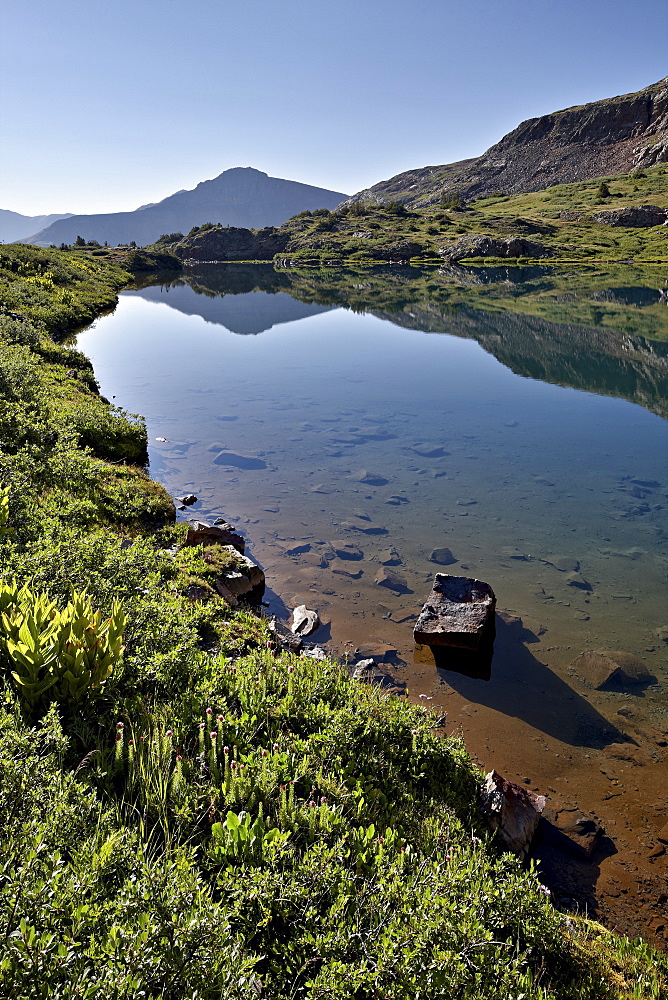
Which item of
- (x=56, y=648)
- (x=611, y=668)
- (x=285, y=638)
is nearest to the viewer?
(x=56, y=648)

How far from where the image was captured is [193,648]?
6.62m

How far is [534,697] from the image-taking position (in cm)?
964

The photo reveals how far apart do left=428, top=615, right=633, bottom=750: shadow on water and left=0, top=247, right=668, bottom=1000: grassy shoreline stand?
114 inches

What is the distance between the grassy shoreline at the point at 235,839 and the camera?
127 inches

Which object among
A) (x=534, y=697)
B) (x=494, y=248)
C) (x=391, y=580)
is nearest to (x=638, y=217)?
(x=494, y=248)

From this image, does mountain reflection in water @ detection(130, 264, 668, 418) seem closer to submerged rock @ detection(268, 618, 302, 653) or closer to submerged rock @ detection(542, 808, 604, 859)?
submerged rock @ detection(268, 618, 302, 653)

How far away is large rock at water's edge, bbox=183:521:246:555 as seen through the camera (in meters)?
12.2

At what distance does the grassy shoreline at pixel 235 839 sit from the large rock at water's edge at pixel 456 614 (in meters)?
3.20

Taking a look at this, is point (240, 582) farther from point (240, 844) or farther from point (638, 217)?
point (638, 217)

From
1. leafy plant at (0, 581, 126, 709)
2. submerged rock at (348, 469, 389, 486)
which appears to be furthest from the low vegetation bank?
leafy plant at (0, 581, 126, 709)

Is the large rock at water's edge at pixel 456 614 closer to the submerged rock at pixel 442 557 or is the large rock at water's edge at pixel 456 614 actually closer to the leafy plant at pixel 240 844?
the submerged rock at pixel 442 557

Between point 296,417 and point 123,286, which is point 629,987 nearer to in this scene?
point 296,417

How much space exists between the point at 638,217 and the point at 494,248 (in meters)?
41.8

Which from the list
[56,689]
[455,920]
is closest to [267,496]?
[56,689]
